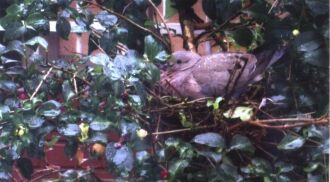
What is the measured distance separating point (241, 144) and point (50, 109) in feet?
1.20

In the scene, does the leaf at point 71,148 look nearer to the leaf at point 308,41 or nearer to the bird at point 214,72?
the bird at point 214,72

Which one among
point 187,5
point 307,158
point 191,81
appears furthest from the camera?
point 187,5

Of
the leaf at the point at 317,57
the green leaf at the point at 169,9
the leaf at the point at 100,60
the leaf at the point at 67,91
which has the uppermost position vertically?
the green leaf at the point at 169,9

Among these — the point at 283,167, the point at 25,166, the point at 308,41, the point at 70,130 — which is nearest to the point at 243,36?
the point at 308,41

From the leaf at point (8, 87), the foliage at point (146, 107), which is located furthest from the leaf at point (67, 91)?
the leaf at point (8, 87)

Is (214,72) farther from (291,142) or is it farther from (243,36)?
(291,142)

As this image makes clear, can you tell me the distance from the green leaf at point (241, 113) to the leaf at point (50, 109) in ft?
1.04

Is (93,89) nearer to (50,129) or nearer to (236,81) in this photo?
(50,129)

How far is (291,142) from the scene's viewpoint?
100 centimetres

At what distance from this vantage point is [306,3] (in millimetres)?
1033

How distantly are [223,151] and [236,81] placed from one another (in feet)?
0.46

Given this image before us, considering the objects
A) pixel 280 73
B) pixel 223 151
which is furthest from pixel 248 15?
pixel 223 151

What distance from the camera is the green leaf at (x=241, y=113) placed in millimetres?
1048

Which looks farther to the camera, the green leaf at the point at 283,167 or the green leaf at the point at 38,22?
the green leaf at the point at 38,22
